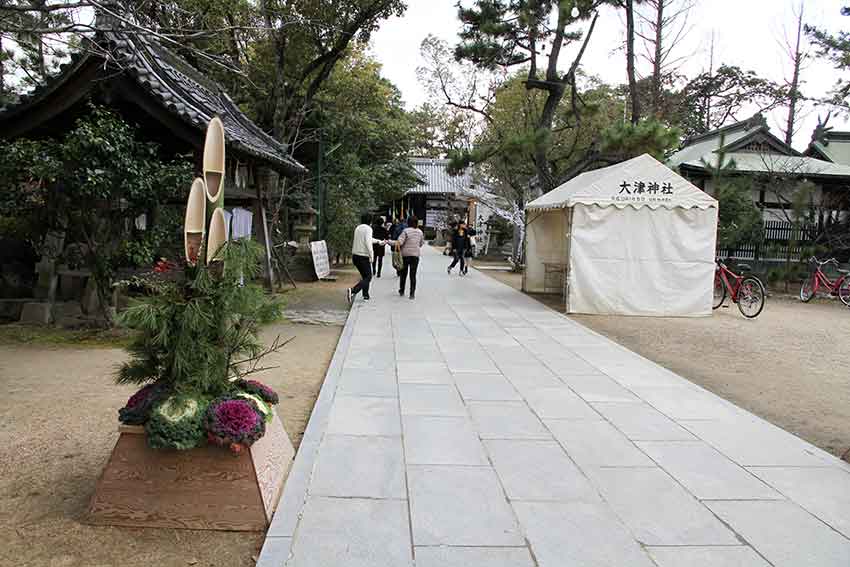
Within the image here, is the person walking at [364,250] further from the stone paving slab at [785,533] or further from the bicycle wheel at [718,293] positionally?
the stone paving slab at [785,533]

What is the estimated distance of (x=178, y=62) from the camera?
10.2 m

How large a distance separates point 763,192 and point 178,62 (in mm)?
17168

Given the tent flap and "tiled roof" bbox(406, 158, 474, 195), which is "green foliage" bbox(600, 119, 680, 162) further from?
"tiled roof" bbox(406, 158, 474, 195)

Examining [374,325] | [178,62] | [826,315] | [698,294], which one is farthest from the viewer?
[826,315]

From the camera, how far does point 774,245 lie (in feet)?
58.7

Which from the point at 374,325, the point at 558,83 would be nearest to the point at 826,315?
the point at 558,83

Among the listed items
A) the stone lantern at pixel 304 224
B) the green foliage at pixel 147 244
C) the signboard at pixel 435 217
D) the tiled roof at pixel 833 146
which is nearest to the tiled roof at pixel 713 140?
the tiled roof at pixel 833 146

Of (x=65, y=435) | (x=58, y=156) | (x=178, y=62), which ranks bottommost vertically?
(x=65, y=435)

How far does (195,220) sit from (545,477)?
2.51 m

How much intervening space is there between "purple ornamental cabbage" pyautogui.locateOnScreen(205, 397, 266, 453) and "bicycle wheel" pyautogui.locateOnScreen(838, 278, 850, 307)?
49.3ft

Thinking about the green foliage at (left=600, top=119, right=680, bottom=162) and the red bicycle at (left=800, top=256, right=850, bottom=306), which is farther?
the red bicycle at (left=800, top=256, right=850, bottom=306)

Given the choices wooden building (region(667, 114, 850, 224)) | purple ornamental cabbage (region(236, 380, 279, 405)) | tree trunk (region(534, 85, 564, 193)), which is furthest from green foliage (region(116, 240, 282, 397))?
wooden building (region(667, 114, 850, 224))

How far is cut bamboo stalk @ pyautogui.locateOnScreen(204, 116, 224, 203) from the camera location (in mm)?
3377

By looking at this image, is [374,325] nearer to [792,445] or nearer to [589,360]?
[589,360]
